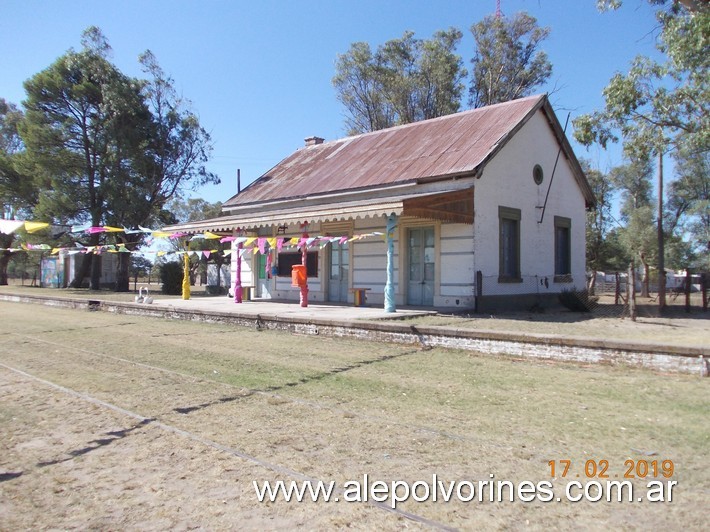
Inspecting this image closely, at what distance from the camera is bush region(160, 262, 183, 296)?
3103cm

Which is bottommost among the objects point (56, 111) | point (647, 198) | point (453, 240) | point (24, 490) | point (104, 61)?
point (24, 490)

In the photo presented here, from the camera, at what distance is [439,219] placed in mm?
14953

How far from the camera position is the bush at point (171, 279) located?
31.0 metres

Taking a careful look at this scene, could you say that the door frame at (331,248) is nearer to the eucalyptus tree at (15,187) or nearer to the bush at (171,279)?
the bush at (171,279)

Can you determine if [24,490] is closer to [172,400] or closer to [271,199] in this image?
[172,400]

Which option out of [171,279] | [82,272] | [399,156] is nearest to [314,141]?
[399,156]

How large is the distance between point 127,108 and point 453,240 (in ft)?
78.4

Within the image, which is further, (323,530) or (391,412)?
(391,412)

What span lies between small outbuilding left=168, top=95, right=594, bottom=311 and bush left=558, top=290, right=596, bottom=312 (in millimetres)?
713

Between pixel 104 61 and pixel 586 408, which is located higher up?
pixel 104 61

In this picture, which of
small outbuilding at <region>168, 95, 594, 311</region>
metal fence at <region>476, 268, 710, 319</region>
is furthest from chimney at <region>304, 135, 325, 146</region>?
metal fence at <region>476, 268, 710, 319</region>

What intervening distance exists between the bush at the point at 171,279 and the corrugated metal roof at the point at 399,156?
843cm

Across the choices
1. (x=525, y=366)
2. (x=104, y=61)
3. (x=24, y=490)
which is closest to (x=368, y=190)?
(x=525, y=366)

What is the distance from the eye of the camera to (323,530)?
340cm
